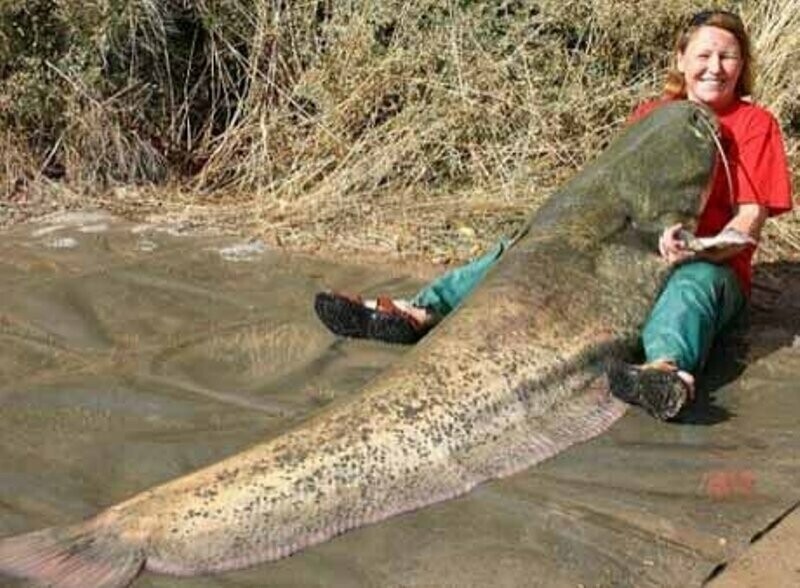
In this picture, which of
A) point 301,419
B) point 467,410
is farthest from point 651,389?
point 301,419

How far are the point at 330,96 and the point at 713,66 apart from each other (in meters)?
2.87

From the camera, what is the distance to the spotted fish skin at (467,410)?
2.67 m

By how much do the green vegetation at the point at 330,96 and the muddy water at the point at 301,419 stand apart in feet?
4.04

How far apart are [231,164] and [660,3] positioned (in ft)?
8.38

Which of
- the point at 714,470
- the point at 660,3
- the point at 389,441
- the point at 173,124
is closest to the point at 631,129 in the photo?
the point at 714,470

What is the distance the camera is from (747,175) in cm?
414

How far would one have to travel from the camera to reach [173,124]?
6934mm

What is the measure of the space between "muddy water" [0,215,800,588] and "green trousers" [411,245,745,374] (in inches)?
6.4

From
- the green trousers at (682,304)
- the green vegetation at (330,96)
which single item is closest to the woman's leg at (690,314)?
the green trousers at (682,304)

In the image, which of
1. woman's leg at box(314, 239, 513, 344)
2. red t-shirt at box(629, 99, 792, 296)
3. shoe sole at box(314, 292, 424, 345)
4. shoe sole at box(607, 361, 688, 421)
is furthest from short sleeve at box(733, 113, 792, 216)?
shoe sole at box(314, 292, 424, 345)

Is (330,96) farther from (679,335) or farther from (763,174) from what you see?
(679,335)

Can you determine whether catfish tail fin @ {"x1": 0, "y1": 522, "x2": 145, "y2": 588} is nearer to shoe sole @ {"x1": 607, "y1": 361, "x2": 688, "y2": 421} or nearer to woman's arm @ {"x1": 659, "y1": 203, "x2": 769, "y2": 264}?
shoe sole @ {"x1": 607, "y1": 361, "x2": 688, "y2": 421}

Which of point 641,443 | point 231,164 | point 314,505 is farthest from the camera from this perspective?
point 231,164

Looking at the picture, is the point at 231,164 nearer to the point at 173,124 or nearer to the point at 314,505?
the point at 173,124
